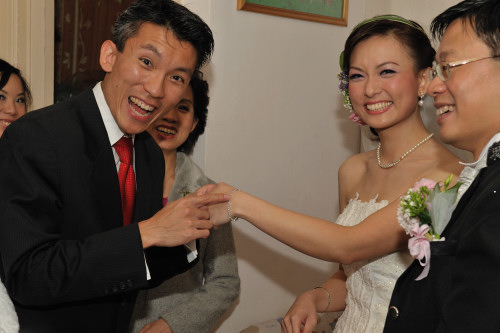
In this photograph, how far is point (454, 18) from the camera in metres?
1.29

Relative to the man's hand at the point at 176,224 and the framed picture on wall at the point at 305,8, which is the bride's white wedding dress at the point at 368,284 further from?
the framed picture on wall at the point at 305,8

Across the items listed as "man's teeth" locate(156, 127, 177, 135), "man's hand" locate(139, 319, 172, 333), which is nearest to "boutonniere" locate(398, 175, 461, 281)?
"man's hand" locate(139, 319, 172, 333)

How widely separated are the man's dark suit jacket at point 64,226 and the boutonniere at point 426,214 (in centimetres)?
70

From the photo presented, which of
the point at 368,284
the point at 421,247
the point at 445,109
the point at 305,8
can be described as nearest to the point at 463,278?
the point at 421,247

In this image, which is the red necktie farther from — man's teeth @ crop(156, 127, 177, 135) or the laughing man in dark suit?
man's teeth @ crop(156, 127, 177, 135)

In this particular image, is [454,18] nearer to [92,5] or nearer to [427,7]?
[427,7]

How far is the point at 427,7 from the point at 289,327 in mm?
1957

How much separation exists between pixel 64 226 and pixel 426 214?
961mm

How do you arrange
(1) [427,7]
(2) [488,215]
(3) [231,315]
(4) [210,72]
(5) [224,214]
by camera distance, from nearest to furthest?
(2) [488,215] → (5) [224,214] → (4) [210,72] → (3) [231,315] → (1) [427,7]

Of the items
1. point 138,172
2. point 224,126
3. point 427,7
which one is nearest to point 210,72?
point 224,126

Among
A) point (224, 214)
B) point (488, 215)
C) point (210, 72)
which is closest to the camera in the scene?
point (488, 215)

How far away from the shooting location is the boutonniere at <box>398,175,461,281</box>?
1.13 m

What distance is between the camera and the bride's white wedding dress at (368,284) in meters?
1.84

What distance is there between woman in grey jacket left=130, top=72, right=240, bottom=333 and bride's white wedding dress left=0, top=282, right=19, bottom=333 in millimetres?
702
